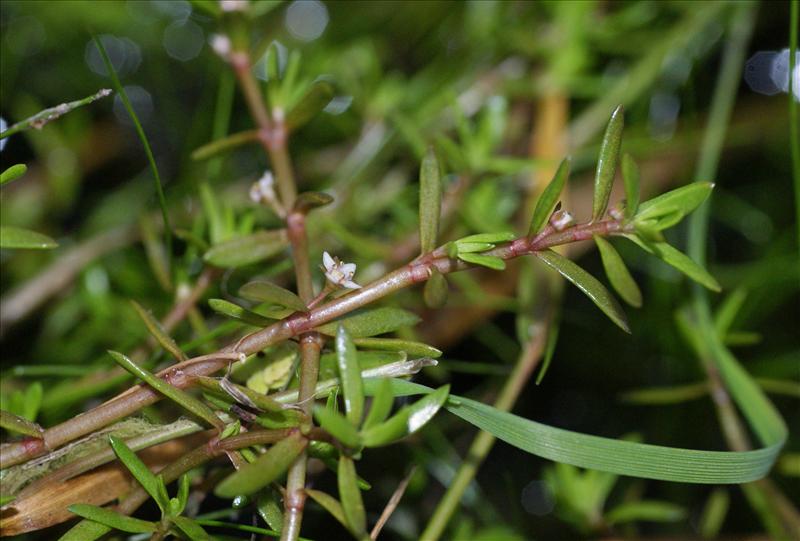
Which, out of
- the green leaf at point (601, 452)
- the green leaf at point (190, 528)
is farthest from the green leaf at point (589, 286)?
the green leaf at point (190, 528)

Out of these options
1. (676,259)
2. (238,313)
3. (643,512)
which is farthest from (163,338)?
(643,512)

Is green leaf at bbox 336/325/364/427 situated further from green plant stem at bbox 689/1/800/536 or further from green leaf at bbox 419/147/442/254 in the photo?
green plant stem at bbox 689/1/800/536

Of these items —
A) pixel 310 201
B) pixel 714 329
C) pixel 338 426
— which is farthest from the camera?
pixel 714 329

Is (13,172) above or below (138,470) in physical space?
above

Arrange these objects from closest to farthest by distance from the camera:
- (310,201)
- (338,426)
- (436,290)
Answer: (338,426) → (436,290) → (310,201)

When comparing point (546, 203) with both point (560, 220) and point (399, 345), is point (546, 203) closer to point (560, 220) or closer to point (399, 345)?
point (560, 220)

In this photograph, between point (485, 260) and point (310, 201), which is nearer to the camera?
point (485, 260)

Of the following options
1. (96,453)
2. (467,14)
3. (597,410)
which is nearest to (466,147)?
(467,14)
